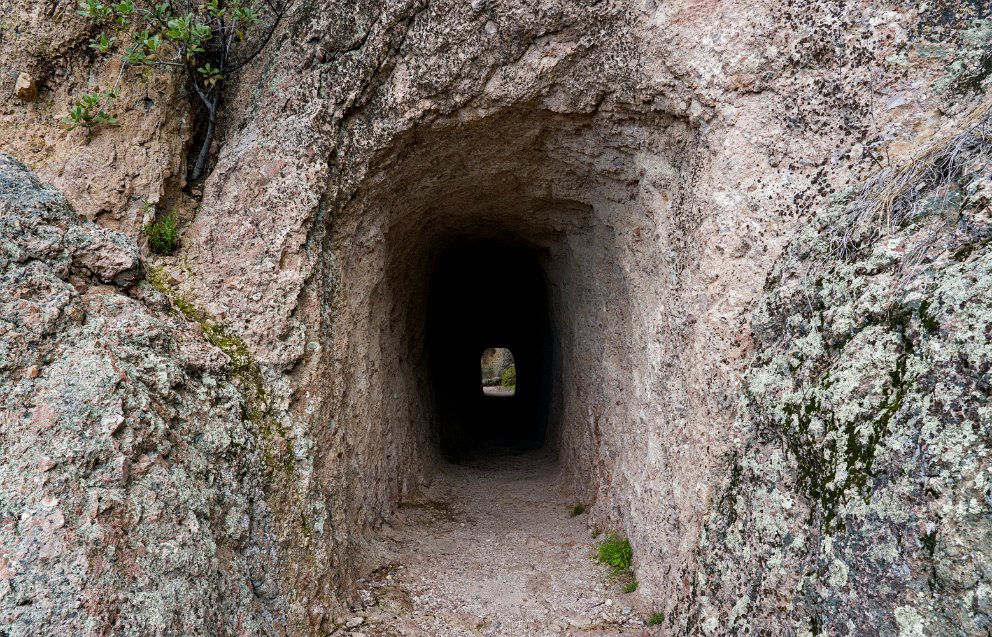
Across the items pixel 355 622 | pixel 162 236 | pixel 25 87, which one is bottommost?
pixel 355 622

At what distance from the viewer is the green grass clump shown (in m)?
4.37

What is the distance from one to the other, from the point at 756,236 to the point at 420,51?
8.35 feet

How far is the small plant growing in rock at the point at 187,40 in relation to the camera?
12.1 feet

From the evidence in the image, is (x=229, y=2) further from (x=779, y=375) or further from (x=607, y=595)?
(x=607, y=595)

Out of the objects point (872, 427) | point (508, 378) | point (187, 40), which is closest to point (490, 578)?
point (872, 427)

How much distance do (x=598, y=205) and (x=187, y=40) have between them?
3.34m

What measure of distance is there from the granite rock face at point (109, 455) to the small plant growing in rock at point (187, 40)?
94 cm

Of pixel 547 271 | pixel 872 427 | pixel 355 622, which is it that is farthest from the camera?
Answer: pixel 547 271

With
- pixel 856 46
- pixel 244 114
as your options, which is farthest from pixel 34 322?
pixel 856 46

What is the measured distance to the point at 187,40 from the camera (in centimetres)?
389

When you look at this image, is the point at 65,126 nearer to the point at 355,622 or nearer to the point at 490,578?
the point at 355,622

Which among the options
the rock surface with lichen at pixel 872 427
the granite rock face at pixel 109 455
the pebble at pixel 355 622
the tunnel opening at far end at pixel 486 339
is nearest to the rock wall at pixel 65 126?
the granite rock face at pixel 109 455

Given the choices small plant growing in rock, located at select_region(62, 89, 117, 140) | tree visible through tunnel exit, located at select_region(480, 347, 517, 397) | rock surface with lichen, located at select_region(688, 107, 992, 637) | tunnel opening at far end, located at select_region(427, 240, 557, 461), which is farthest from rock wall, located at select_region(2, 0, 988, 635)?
tree visible through tunnel exit, located at select_region(480, 347, 517, 397)

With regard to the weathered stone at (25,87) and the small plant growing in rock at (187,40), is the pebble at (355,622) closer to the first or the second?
the small plant growing in rock at (187,40)
